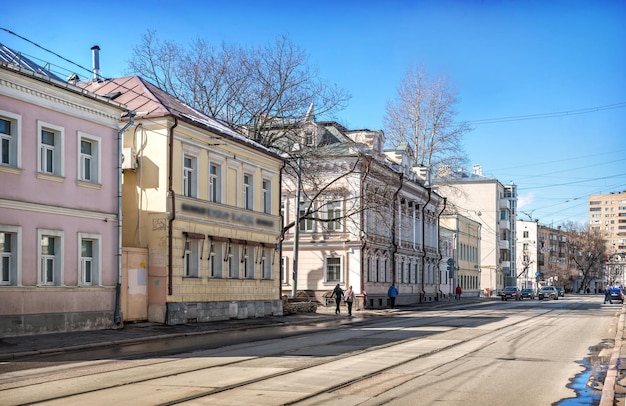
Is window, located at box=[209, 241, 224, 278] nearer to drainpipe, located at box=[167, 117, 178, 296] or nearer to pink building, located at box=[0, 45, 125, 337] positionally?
drainpipe, located at box=[167, 117, 178, 296]

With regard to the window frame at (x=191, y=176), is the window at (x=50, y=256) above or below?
below

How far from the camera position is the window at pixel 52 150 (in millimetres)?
22906

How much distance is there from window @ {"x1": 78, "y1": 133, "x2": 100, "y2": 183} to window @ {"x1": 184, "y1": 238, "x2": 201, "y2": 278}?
5827mm

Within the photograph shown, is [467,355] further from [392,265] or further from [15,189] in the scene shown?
[392,265]

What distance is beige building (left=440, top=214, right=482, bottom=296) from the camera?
81125 millimetres

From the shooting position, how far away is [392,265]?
183 ft

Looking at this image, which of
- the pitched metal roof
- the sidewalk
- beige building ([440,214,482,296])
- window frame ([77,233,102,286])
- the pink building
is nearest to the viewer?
the sidewalk

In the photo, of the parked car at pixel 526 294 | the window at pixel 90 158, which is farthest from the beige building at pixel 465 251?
the window at pixel 90 158

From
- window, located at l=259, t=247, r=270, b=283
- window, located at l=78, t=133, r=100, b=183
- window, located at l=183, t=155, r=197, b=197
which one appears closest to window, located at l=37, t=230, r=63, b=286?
window, located at l=78, t=133, r=100, b=183

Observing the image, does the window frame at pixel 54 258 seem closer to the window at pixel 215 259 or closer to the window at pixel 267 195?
the window at pixel 215 259

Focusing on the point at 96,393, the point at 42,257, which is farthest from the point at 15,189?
the point at 96,393

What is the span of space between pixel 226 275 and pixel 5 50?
13.0 meters

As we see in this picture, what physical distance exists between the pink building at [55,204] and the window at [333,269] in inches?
983

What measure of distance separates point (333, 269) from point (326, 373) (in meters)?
35.6
